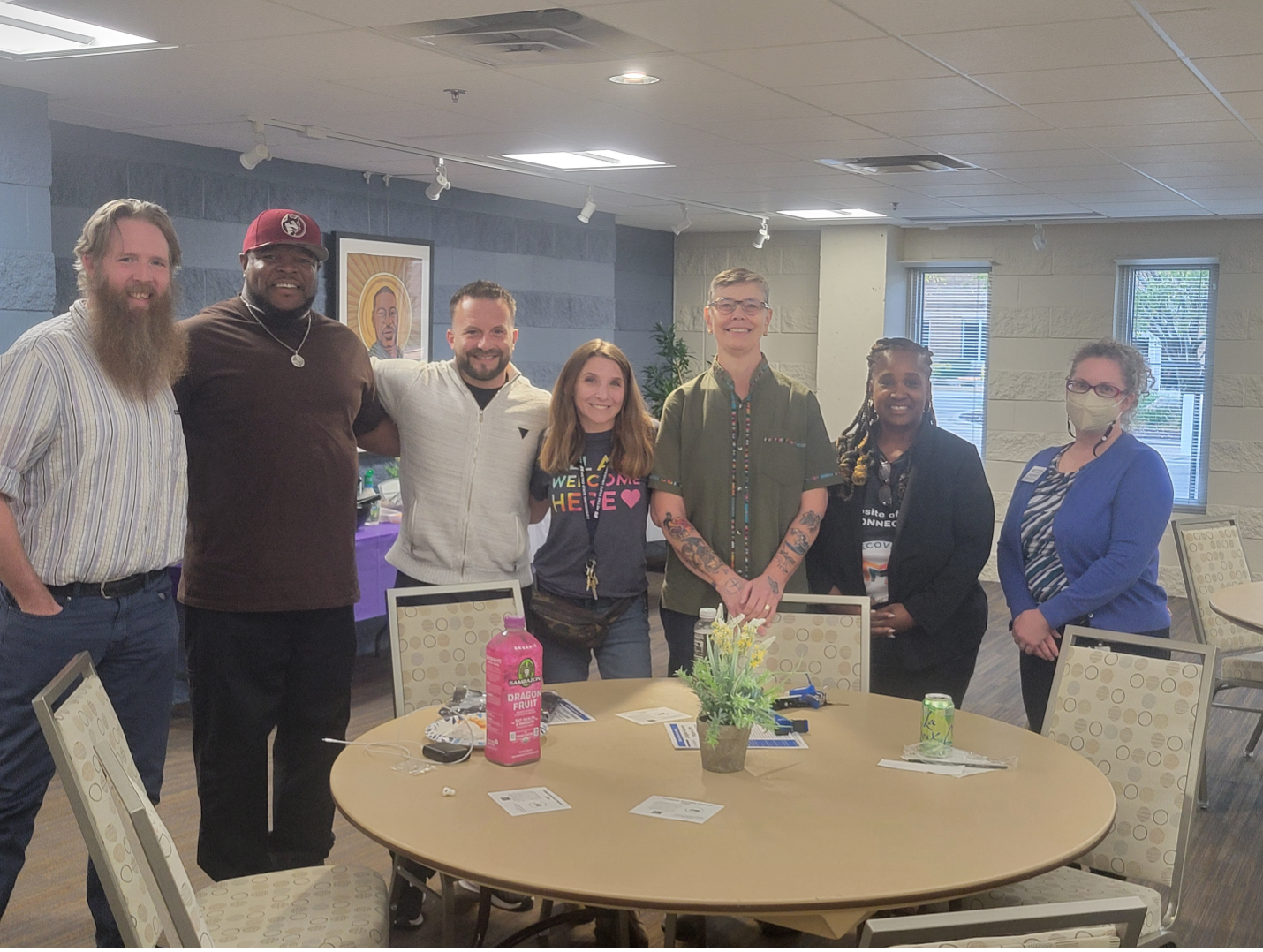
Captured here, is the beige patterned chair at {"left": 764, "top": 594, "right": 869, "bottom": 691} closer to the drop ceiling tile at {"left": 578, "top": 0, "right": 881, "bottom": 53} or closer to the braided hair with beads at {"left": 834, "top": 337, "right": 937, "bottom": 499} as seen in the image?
the braided hair with beads at {"left": 834, "top": 337, "right": 937, "bottom": 499}

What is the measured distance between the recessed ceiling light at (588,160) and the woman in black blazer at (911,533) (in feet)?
9.08

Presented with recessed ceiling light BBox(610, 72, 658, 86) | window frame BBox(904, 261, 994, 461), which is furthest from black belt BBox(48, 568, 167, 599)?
window frame BBox(904, 261, 994, 461)

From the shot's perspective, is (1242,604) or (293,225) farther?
(1242,604)

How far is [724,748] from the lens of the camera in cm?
229

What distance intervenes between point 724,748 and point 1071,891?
0.78 m

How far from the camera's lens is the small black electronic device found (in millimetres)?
2322

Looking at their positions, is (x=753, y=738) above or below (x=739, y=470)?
below

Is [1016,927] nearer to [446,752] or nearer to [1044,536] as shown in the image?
[446,752]

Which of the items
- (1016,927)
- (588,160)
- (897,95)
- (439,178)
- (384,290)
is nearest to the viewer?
(1016,927)

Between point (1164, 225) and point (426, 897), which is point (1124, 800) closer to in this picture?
point (426, 897)

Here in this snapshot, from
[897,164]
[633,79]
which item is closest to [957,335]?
[897,164]

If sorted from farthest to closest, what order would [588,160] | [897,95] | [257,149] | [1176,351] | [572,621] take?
[1176,351] < [588,160] < [257,149] < [897,95] < [572,621]

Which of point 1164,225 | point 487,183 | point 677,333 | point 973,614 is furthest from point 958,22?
point 677,333

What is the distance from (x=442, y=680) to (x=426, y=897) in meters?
0.78
